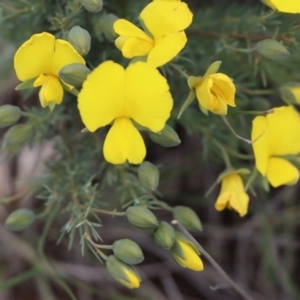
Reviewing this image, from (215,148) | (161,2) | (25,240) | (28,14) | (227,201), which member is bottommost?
(25,240)

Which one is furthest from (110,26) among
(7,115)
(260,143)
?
(260,143)

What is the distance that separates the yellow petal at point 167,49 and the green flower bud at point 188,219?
408mm

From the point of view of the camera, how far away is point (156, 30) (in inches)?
47.8

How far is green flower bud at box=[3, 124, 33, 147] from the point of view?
1422 mm

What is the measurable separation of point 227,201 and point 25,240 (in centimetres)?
95

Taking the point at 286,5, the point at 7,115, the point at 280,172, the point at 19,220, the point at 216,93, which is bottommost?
the point at 19,220

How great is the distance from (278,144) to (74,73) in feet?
1.81

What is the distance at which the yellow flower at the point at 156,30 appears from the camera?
1168mm

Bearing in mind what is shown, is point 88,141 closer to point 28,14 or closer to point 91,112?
point 28,14

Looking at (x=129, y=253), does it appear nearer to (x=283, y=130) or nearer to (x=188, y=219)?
(x=188, y=219)

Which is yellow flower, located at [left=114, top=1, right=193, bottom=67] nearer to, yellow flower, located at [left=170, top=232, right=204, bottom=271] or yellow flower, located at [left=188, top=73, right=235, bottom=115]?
yellow flower, located at [left=188, top=73, right=235, bottom=115]

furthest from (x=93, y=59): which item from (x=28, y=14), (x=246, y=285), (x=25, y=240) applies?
(x=246, y=285)

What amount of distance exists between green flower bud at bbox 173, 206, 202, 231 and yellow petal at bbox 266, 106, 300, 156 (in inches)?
9.7

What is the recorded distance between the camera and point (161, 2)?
121 cm
